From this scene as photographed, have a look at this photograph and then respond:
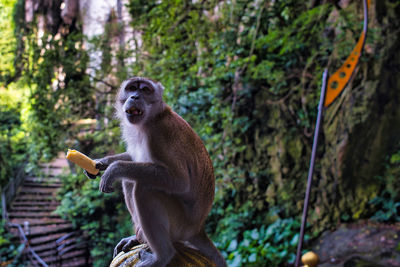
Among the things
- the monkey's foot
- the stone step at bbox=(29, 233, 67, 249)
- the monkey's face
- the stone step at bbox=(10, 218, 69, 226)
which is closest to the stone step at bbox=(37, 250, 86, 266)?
the stone step at bbox=(29, 233, 67, 249)

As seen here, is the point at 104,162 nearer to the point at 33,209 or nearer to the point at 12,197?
the point at 33,209

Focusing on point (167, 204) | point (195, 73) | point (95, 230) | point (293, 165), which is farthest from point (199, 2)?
point (167, 204)

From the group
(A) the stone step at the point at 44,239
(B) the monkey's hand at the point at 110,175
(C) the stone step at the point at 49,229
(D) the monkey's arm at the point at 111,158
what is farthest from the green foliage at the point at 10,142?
(B) the monkey's hand at the point at 110,175

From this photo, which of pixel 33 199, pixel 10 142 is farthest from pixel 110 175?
pixel 10 142

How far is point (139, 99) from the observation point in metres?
1.41

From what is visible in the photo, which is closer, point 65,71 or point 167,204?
point 167,204

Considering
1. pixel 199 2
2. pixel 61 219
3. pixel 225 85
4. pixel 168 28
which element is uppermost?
pixel 199 2

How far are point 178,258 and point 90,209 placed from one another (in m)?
2.93

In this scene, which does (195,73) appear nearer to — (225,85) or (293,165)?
(225,85)

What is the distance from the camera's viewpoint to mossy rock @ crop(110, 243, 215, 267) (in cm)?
133

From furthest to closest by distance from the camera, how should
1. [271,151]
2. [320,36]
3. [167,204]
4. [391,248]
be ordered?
1. [271,151]
2. [320,36]
3. [391,248]
4. [167,204]

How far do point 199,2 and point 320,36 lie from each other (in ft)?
4.93

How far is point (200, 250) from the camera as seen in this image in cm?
145

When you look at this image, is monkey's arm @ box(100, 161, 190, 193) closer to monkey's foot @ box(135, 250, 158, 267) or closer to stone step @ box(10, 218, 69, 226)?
monkey's foot @ box(135, 250, 158, 267)
